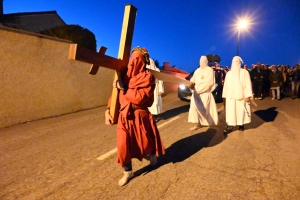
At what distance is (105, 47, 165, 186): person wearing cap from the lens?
3.01 m

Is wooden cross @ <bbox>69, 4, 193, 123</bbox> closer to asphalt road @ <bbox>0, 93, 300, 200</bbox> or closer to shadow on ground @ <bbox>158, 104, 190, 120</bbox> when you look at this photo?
asphalt road @ <bbox>0, 93, 300, 200</bbox>

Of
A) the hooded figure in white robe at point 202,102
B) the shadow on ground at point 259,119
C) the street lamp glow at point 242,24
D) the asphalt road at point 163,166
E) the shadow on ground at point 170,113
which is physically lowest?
the asphalt road at point 163,166

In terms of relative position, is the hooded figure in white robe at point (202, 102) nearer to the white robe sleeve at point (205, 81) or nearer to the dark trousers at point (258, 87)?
the white robe sleeve at point (205, 81)

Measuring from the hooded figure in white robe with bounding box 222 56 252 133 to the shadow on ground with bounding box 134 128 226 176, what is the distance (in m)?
0.59

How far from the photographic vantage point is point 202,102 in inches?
253

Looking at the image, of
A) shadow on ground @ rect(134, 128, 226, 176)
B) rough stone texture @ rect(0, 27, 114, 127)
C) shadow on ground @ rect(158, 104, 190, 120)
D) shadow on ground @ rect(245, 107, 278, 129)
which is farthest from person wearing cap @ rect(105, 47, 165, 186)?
rough stone texture @ rect(0, 27, 114, 127)

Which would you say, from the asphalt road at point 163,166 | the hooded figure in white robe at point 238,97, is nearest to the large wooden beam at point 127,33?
the asphalt road at point 163,166

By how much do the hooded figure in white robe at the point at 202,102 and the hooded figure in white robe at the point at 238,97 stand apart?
1.45ft

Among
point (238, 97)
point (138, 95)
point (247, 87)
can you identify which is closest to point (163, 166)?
point (138, 95)

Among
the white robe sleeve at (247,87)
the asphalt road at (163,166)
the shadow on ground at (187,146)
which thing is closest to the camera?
the asphalt road at (163,166)

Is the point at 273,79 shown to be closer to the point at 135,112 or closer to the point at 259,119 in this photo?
the point at 259,119

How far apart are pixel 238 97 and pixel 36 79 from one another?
6724 mm

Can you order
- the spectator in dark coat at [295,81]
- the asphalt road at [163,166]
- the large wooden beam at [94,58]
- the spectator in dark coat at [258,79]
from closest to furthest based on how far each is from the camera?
the large wooden beam at [94,58], the asphalt road at [163,166], the spectator in dark coat at [295,81], the spectator in dark coat at [258,79]

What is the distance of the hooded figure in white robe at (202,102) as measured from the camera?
6273 mm
